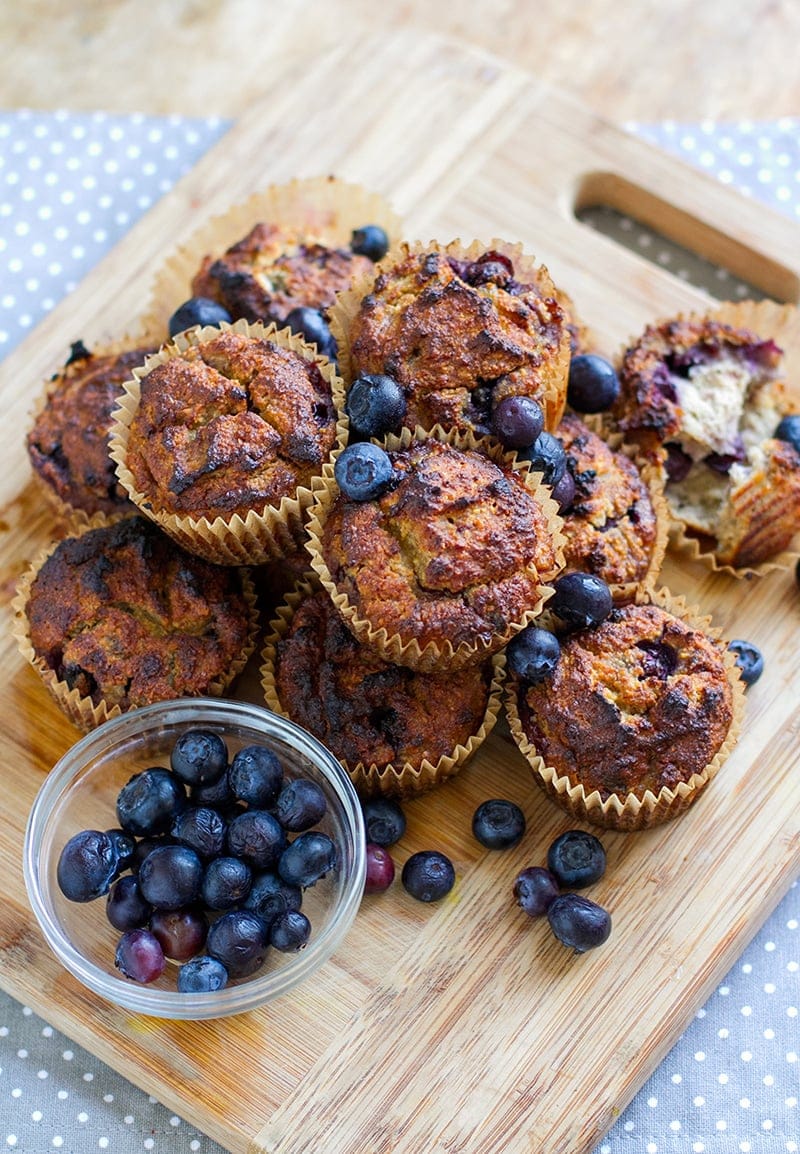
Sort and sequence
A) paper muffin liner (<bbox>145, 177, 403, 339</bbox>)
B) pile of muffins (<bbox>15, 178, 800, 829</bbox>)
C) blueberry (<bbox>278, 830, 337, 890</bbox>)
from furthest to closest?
paper muffin liner (<bbox>145, 177, 403, 339</bbox>)
pile of muffins (<bbox>15, 178, 800, 829</bbox>)
blueberry (<bbox>278, 830, 337, 890</bbox>)

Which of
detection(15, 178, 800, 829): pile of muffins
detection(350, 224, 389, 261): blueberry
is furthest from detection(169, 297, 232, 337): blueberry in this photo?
detection(350, 224, 389, 261): blueberry

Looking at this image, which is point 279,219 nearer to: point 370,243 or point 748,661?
point 370,243

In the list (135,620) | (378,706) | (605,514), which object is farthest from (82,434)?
(605,514)

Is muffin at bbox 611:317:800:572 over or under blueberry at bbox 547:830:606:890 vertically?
over

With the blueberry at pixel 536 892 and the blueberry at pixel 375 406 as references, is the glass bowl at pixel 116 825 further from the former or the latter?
the blueberry at pixel 375 406

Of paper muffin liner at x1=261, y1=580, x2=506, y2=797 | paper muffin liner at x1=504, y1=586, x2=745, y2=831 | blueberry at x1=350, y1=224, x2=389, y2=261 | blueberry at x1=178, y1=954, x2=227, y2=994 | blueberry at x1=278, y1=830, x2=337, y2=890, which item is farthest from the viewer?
blueberry at x1=350, y1=224, x2=389, y2=261

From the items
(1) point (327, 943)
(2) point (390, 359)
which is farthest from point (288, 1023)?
(2) point (390, 359)

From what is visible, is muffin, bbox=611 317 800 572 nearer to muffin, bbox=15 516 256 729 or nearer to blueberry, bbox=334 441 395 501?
blueberry, bbox=334 441 395 501
